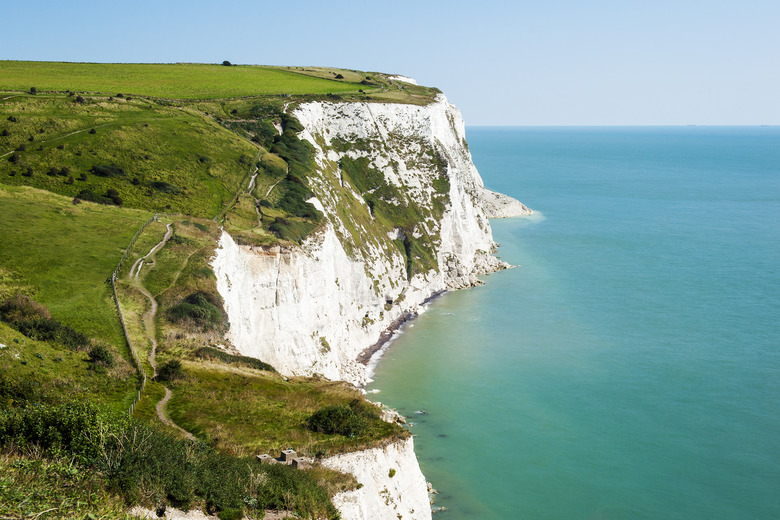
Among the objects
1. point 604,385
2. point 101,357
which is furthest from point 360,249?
point 101,357

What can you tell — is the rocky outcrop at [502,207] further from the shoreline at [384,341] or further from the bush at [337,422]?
the bush at [337,422]

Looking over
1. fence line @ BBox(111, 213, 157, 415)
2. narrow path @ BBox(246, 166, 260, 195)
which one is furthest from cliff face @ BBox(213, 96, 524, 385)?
Answer: narrow path @ BBox(246, 166, 260, 195)

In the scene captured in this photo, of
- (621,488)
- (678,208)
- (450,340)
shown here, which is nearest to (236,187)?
(450,340)

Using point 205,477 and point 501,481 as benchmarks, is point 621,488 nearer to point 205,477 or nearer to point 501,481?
point 501,481

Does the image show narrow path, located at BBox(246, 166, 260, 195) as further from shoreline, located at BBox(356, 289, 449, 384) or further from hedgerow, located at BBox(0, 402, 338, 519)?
hedgerow, located at BBox(0, 402, 338, 519)

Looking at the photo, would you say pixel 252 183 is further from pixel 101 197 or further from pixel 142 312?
pixel 142 312

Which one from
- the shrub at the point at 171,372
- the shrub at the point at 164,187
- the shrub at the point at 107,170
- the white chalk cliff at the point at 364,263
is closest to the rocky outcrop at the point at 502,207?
the white chalk cliff at the point at 364,263
